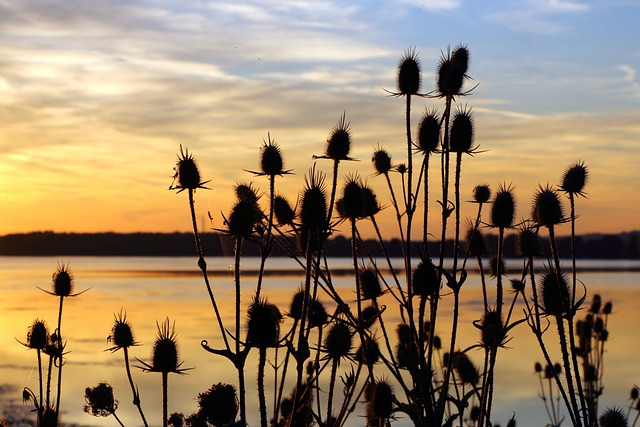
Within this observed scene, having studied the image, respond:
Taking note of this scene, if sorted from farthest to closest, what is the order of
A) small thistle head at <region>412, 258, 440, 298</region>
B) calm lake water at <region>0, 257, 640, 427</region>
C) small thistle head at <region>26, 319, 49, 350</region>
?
calm lake water at <region>0, 257, 640, 427</region>
small thistle head at <region>26, 319, 49, 350</region>
small thistle head at <region>412, 258, 440, 298</region>

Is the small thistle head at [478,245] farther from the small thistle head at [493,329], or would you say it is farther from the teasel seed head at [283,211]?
the teasel seed head at [283,211]

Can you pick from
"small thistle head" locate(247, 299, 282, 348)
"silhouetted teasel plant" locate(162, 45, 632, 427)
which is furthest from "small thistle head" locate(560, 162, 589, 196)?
"small thistle head" locate(247, 299, 282, 348)

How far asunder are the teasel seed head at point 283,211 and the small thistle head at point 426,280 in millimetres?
1022

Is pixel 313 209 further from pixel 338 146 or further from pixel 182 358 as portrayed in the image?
pixel 182 358

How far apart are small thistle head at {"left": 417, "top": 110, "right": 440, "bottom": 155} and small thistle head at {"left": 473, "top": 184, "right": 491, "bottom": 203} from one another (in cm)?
156

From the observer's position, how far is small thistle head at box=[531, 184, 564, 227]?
24.3ft

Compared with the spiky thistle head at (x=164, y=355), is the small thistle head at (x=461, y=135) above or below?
above

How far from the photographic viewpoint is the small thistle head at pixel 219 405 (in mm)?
Answer: 5613

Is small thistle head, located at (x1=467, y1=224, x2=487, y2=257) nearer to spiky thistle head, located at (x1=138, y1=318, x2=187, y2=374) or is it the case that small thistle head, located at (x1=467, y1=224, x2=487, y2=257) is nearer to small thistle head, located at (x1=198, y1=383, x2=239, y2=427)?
spiky thistle head, located at (x1=138, y1=318, x2=187, y2=374)

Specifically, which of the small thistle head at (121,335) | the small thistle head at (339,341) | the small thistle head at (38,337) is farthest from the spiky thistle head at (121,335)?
the small thistle head at (339,341)

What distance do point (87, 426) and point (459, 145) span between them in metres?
11.9

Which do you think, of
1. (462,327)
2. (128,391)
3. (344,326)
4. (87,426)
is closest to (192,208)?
(344,326)

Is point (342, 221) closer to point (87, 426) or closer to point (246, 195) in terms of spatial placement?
point (246, 195)

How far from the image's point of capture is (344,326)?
7.36 metres
